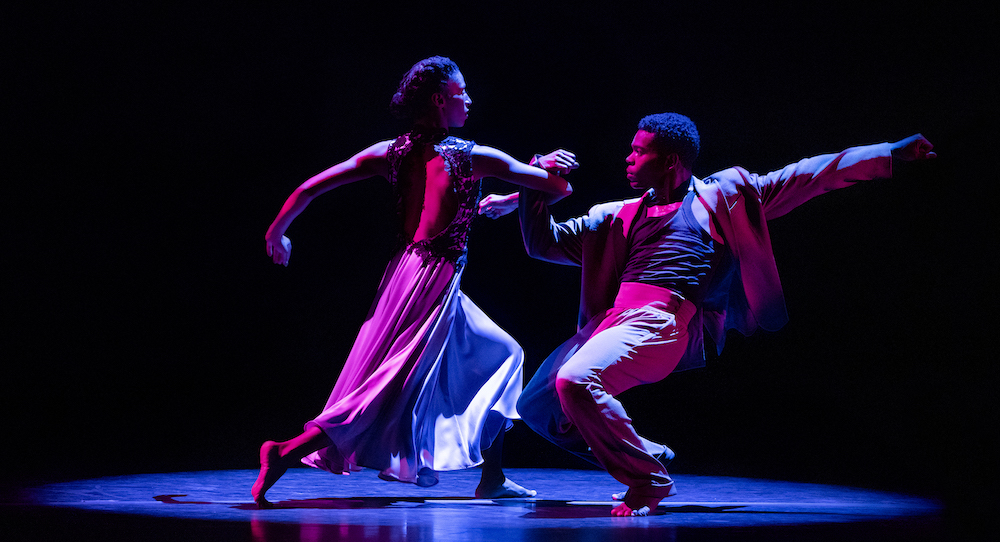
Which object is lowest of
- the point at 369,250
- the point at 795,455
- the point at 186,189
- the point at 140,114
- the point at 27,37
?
the point at 795,455

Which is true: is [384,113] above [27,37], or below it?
below

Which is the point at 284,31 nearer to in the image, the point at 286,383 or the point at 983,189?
the point at 286,383

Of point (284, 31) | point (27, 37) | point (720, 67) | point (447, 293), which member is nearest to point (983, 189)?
point (720, 67)

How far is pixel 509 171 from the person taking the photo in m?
2.61

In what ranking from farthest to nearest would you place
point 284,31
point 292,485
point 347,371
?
point 284,31
point 292,485
point 347,371

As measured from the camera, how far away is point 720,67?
14.0 ft

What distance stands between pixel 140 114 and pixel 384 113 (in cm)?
125

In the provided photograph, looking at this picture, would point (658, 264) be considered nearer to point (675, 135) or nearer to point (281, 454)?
point (675, 135)

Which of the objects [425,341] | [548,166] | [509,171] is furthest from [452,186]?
[425,341]

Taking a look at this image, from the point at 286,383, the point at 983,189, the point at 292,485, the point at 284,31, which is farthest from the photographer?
the point at 286,383

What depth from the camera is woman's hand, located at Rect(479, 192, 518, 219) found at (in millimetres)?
2885

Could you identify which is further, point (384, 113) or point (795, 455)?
point (384, 113)

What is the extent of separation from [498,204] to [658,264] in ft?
1.89

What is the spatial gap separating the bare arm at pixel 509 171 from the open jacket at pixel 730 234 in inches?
4.4
